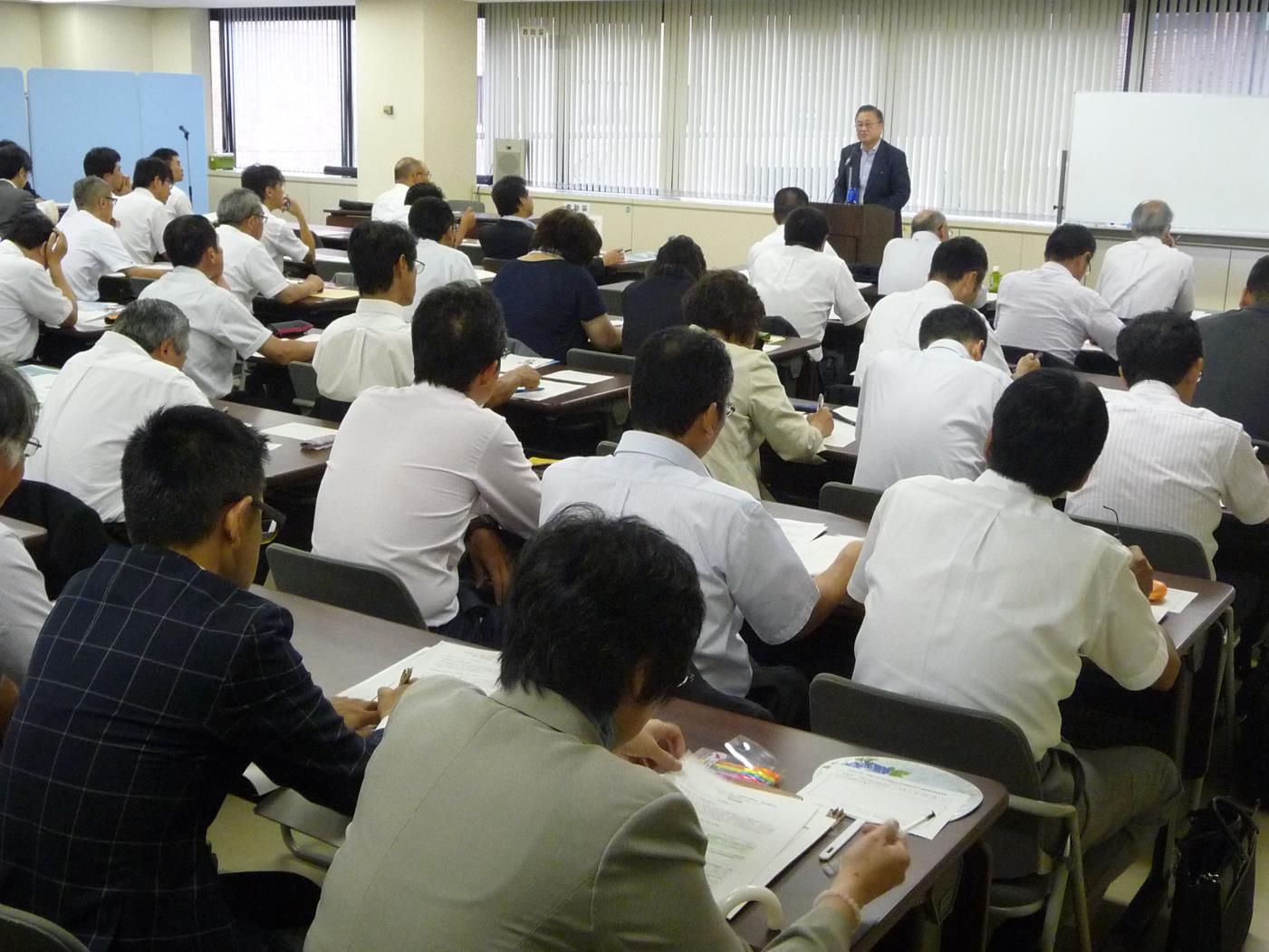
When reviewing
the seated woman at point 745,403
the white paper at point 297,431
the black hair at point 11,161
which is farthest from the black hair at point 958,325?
the black hair at point 11,161

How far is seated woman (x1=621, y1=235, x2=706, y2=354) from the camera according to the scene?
5715 millimetres

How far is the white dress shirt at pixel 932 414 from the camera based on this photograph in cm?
384

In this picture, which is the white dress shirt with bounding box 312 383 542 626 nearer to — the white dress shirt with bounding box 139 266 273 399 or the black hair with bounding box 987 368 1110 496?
the black hair with bounding box 987 368 1110 496

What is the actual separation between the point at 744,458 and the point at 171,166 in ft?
24.0

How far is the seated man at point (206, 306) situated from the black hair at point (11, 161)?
4.40 metres

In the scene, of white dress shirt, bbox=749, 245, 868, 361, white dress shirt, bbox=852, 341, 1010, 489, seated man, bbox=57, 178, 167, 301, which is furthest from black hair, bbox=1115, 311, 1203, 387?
seated man, bbox=57, 178, 167, 301

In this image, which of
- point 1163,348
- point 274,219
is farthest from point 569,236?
point 274,219

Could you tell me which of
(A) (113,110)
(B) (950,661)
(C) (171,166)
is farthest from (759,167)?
(B) (950,661)

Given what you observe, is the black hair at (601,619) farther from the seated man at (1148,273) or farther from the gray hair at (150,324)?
the seated man at (1148,273)

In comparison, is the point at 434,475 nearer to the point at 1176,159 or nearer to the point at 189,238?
the point at 189,238

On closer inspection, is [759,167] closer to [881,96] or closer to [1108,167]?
[881,96]

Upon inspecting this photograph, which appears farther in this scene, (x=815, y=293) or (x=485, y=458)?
(x=815, y=293)

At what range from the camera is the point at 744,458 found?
4.02 m

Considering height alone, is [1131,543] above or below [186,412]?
below
